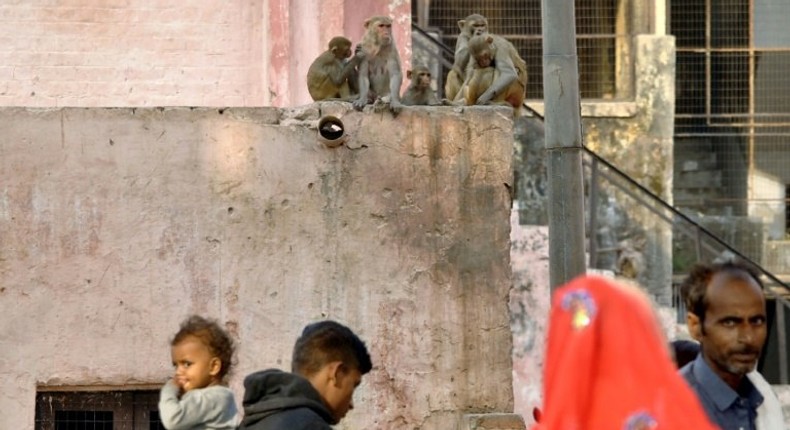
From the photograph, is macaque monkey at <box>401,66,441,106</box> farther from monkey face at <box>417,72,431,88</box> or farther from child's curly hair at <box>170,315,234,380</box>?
child's curly hair at <box>170,315,234,380</box>

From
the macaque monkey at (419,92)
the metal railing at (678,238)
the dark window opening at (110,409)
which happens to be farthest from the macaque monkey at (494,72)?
the metal railing at (678,238)

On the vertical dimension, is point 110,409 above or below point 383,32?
below

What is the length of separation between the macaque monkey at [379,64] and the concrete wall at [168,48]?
1.63m

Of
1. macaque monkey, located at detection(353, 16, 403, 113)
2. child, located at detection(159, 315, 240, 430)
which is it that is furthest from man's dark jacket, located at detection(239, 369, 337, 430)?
macaque monkey, located at detection(353, 16, 403, 113)

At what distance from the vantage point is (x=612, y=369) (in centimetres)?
409

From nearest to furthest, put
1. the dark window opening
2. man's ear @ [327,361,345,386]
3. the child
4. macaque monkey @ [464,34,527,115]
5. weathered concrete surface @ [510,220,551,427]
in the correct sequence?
man's ear @ [327,361,345,386] → the child → the dark window opening → macaque monkey @ [464,34,527,115] → weathered concrete surface @ [510,220,551,427]

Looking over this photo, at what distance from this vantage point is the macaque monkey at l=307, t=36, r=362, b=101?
10914 millimetres

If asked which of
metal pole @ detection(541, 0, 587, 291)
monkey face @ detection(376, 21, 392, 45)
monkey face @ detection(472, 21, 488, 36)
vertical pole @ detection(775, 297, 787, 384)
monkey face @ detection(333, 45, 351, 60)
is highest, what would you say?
monkey face @ detection(472, 21, 488, 36)

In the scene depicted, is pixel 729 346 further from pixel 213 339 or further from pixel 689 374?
pixel 213 339

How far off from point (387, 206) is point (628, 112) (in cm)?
927

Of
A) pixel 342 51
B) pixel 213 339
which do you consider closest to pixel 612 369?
pixel 213 339

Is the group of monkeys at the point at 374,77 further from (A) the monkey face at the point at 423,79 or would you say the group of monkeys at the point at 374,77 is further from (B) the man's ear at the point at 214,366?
(B) the man's ear at the point at 214,366

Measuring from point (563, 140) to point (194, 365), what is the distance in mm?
3314

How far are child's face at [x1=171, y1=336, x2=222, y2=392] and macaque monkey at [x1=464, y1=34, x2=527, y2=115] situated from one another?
5.13 metres
